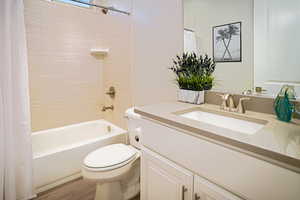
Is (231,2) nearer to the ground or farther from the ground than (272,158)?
farther from the ground

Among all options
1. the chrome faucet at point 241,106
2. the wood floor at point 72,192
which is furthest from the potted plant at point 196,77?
the wood floor at point 72,192

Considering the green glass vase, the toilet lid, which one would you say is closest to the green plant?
the green glass vase

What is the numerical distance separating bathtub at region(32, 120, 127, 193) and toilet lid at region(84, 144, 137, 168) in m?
0.45

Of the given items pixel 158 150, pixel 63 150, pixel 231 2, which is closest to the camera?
pixel 158 150

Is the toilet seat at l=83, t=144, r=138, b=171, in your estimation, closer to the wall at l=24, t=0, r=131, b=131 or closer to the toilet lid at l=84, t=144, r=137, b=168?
the toilet lid at l=84, t=144, r=137, b=168

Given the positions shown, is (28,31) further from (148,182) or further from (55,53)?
(148,182)

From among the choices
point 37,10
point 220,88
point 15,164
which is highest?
point 37,10

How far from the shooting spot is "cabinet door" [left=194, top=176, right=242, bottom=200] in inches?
28.7

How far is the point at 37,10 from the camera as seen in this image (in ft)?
6.78

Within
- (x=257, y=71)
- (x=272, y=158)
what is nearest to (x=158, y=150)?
(x=272, y=158)

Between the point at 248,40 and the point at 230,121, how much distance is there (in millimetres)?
536

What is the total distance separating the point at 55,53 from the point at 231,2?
1.98 meters

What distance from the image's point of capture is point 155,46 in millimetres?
1749

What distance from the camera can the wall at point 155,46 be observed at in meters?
1.57
